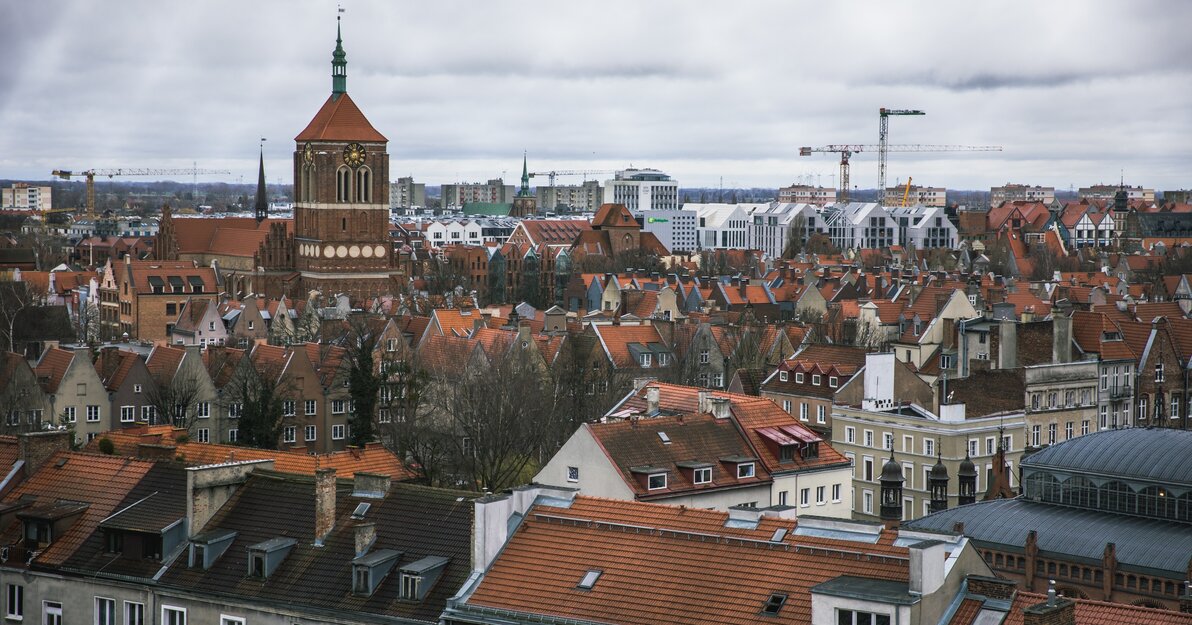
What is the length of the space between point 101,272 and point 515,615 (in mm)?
112385

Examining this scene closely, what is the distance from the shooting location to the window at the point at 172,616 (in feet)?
120

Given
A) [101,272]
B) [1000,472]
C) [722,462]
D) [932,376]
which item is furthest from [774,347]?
[101,272]

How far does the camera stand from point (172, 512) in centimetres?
3862

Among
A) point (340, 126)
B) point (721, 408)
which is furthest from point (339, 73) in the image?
point (721, 408)

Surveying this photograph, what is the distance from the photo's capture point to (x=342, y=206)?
14550cm

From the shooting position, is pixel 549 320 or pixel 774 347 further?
pixel 549 320

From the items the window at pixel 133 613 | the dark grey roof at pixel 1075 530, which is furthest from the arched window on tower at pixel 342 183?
the window at pixel 133 613

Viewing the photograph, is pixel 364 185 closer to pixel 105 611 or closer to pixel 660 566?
pixel 105 611

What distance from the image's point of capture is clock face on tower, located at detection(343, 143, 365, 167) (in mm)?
144750

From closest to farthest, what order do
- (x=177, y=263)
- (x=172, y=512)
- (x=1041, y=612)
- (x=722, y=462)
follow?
(x=1041, y=612) → (x=172, y=512) → (x=722, y=462) → (x=177, y=263)

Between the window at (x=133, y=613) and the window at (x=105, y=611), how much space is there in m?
0.34

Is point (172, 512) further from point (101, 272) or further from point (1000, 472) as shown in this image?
point (101, 272)

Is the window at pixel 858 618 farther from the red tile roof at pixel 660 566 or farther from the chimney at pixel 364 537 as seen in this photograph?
the chimney at pixel 364 537

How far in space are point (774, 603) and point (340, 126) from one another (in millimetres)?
117848
